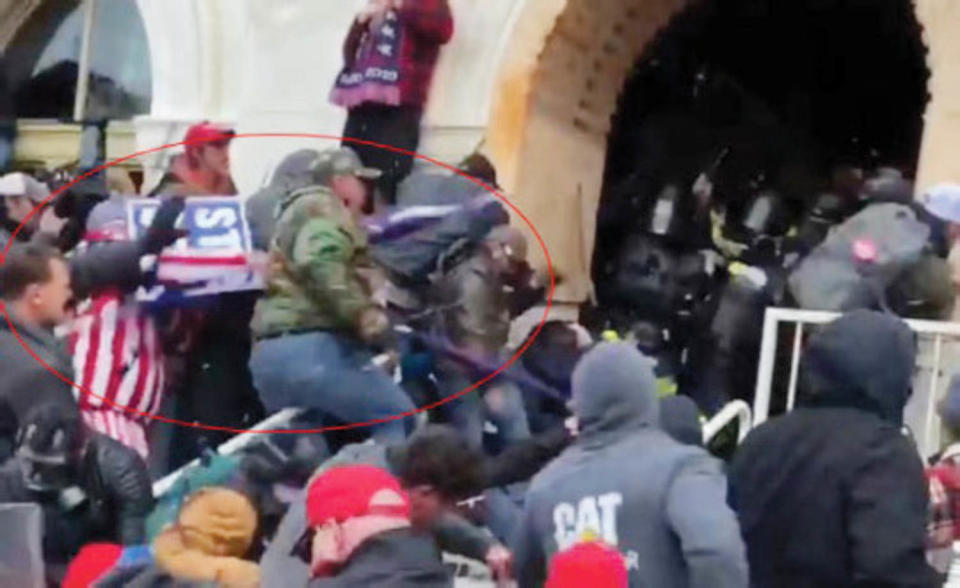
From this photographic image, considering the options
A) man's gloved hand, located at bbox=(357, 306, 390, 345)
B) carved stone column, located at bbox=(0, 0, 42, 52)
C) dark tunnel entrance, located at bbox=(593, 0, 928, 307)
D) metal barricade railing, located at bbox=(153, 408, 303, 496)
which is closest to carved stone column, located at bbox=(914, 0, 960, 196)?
dark tunnel entrance, located at bbox=(593, 0, 928, 307)

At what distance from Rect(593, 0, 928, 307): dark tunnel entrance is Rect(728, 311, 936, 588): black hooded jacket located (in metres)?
1.28

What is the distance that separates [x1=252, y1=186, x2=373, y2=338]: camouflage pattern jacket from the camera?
13.6ft

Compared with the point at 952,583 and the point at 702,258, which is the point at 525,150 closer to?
the point at 702,258

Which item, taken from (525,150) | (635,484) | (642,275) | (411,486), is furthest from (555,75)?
(635,484)

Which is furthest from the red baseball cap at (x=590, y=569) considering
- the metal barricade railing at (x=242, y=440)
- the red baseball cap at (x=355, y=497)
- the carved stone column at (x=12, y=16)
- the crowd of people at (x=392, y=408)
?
the carved stone column at (x=12, y=16)

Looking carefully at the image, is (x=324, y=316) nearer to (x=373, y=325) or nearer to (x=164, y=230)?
(x=373, y=325)

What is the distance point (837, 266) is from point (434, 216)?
1.01 metres

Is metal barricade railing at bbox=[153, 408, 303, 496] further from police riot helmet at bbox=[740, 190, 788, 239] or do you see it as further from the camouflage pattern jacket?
police riot helmet at bbox=[740, 190, 788, 239]

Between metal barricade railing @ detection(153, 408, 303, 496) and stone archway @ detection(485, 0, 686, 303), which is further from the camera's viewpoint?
stone archway @ detection(485, 0, 686, 303)

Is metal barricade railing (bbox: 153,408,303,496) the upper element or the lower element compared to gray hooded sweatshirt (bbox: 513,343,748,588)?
lower

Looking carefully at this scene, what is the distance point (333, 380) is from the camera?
424cm

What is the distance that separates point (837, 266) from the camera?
165 inches

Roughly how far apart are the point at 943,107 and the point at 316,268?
64.2 inches

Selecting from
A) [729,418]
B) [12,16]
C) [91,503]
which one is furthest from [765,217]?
[12,16]
